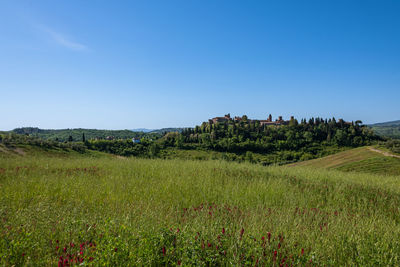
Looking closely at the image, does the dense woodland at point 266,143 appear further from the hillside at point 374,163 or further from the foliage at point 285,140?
the hillside at point 374,163

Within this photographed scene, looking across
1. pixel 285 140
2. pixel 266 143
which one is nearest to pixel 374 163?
pixel 266 143

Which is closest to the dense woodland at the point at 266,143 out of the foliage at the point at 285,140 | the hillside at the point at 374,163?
the foliage at the point at 285,140

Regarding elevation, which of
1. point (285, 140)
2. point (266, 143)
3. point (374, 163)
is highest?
point (285, 140)

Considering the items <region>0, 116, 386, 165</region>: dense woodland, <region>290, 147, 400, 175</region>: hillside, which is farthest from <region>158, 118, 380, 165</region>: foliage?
<region>290, 147, 400, 175</region>: hillside

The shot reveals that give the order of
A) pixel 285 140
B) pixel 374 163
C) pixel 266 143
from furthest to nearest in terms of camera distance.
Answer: pixel 285 140, pixel 266 143, pixel 374 163

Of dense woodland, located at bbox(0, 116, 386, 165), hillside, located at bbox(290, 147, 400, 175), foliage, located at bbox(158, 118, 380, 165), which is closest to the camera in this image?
hillside, located at bbox(290, 147, 400, 175)

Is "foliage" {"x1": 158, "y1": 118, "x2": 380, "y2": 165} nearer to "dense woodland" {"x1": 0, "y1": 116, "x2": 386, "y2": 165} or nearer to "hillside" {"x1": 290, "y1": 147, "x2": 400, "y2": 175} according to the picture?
"dense woodland" {"x1": 0, "y1": 116, "x2": 386, "y2": 165}

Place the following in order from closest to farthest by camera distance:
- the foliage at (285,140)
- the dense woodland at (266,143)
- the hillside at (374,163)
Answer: the hillside at (374,163), the dense woodland at (266,143), the foliage at (285,140)

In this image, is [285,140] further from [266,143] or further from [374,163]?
[374,163]

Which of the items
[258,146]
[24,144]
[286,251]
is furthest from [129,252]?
[258,146]

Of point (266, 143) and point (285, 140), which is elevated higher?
point (285, 140)

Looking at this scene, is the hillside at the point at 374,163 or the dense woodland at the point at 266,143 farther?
the dense woodland at the point at 266,143

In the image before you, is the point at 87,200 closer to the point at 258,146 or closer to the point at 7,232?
the point at 7,232

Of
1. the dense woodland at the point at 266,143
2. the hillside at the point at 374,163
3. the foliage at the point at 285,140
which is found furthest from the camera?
the foliage at the point at 285,140
